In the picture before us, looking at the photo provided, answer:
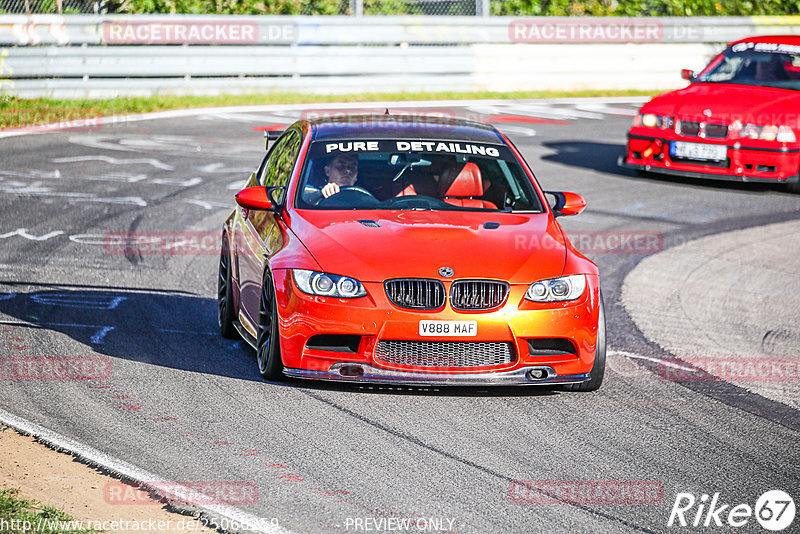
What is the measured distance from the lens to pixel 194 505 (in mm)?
4938

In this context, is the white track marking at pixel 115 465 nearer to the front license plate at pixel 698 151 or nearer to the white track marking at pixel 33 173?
the white track marking at pixel 33 173

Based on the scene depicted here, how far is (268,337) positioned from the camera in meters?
6.89

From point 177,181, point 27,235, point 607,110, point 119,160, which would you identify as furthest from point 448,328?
point 607,110

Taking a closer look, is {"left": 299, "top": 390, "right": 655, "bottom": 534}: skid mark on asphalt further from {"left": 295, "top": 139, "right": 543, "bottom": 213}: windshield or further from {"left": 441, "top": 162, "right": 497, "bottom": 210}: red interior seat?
{"left": 441, "top": 162, "right": 497, "bottom": 210}: red interior seat

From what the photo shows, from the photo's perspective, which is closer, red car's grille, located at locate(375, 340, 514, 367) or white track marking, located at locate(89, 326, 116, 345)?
red car's grille, located at locate(375, 340, 514, 367)

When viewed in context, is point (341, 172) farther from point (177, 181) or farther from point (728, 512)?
point (177, 181)

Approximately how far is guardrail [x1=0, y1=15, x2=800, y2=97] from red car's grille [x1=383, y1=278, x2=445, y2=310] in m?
15.5

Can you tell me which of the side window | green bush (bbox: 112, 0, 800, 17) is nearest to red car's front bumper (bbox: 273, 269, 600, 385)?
the side window

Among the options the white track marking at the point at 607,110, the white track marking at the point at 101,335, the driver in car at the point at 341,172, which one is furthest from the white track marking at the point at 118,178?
the white track marking at the point at 607,110

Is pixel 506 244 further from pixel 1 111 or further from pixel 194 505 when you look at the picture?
pixel 1 111

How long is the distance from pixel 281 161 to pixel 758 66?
10041 mm

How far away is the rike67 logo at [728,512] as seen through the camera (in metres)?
4.97

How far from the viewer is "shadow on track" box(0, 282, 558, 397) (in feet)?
23.0

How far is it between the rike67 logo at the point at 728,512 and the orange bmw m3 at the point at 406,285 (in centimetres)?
155
